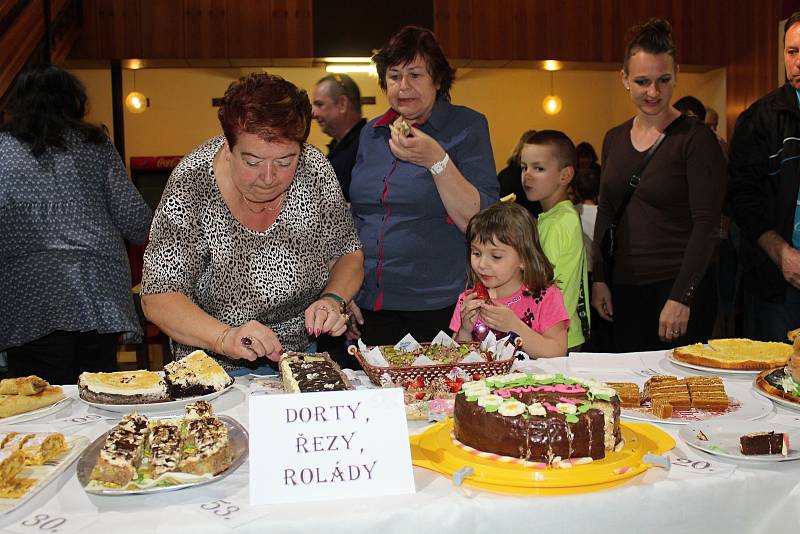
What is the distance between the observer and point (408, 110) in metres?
2.61

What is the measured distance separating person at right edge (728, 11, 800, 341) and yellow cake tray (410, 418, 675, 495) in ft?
5.79

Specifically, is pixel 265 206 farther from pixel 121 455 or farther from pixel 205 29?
pixel 205 29

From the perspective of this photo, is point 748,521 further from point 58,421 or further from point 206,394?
point 58,421

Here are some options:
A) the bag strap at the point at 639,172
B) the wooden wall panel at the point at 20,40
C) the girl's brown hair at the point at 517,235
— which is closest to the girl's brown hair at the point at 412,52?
the girl's brown hair at the point at 517,235

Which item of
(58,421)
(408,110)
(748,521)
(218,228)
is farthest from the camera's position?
(408,110)

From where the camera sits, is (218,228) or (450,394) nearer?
(450,394)

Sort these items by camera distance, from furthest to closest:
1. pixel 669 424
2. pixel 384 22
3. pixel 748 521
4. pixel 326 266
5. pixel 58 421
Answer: pixel 384 22 → pixel 326 266 → pixel 58 421 → pixel 669 424 → pixel 748 521

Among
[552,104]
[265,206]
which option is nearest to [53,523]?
[265,206]

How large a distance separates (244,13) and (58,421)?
6104mm

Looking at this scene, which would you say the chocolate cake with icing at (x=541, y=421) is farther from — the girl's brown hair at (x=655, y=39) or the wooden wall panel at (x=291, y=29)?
the wooden wall panel at (x=291, y=29)

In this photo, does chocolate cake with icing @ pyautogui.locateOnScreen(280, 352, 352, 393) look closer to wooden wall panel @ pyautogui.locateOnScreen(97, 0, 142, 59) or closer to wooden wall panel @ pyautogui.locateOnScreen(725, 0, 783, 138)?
wooden wall panel @ pyautogui.locateOnScreen(97, 0, 142, 59)

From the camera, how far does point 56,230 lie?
284cm

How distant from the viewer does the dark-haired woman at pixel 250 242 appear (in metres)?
1.91

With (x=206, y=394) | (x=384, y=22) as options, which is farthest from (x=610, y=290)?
(x=384, y=22)
